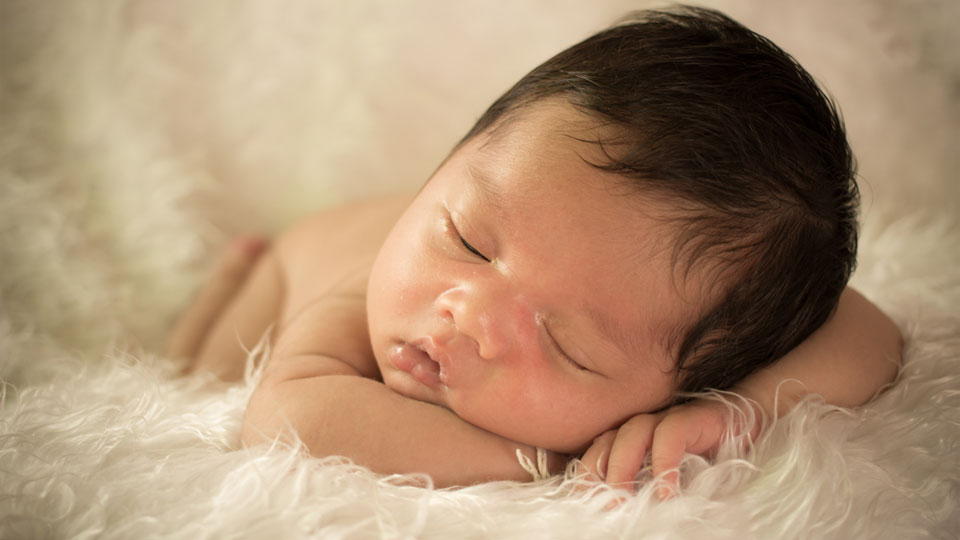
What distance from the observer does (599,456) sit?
840mm

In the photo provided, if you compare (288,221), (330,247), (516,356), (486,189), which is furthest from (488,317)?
(288,221)

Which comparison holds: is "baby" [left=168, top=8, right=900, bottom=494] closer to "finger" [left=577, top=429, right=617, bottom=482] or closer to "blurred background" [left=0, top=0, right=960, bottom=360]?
"finger" [left=577, top=429, right=617, bottom=482]

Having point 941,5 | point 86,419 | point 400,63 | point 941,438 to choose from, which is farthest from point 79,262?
point 941,5

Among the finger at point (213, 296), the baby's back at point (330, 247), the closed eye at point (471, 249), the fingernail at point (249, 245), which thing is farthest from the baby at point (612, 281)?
the fingernail at point (249, 245)

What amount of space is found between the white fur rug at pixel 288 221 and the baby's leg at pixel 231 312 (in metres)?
0.05

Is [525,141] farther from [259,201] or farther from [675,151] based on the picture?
[259,201]

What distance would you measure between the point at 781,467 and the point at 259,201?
1.17 m

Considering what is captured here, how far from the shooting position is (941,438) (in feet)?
2.81

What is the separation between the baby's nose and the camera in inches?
31.6

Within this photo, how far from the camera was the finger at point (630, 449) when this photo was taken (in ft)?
2.63

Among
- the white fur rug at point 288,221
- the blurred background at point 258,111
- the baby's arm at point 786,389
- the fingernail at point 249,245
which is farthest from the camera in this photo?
the fingernail at point 249,245

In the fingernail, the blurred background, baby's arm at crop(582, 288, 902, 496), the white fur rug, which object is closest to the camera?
the white fur rug

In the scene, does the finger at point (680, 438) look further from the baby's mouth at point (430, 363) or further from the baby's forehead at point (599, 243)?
the baby's mouth at point (430, 363)

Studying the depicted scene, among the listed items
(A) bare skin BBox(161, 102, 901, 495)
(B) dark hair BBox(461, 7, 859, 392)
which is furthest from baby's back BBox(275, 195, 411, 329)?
(B) dark hair BBox(461, 7, 859, 392)
